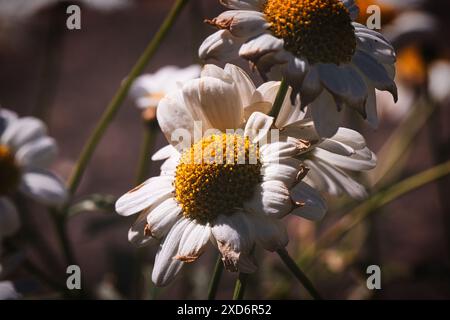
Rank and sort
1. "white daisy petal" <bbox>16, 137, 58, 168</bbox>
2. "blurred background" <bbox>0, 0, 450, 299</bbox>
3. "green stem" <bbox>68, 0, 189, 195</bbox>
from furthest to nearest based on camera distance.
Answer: "blurred background" <bbox>0, 0, 450, 299</bbox>
"white daisy petal" <bbox>16, 137, 58, 168</bbox>
"green stem" <bbox>68, 0, 189, 195</bbox>

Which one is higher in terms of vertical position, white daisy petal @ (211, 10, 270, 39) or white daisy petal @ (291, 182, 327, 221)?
white daisy petal @ (211, 10, 270, 39)

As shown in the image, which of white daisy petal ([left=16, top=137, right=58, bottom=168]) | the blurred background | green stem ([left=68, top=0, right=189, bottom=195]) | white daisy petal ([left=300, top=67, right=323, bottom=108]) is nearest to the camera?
white daisy petal ([left=300, top=67, right=323, bottom=108])

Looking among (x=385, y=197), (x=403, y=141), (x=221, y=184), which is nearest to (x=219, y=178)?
(x=221, y=184)

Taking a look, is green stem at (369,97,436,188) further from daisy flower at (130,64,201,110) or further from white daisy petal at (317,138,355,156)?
white daisy petal at (317,138,355,156)

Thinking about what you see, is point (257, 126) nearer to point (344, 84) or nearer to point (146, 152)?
point (344, 84)

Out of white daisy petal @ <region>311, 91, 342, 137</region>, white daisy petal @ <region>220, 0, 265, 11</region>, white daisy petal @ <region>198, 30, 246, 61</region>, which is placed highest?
white daisy petal @ <region>220, 0, 265, 11</region>

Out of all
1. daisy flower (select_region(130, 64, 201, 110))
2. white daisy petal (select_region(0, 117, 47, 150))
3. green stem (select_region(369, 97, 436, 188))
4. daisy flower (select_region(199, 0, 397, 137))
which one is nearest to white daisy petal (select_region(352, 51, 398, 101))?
daisy flower (select_region(199, 0, 397, 137))

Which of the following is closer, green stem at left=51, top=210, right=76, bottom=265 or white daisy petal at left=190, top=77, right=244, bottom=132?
white daisy petal at left=190, top=77, right=244, bottom=132
